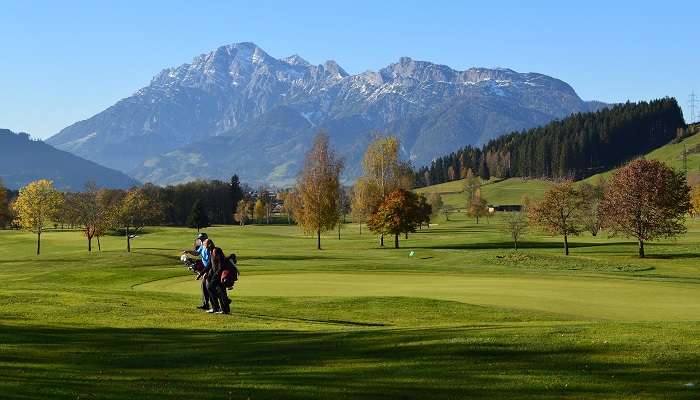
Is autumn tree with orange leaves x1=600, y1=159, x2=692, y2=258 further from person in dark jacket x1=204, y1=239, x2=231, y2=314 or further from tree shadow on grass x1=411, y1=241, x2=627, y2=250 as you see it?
person in dark jacket x1=204, y1=239, x2=231, y2=314

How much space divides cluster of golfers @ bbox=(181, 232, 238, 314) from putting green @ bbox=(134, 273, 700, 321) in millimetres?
9328

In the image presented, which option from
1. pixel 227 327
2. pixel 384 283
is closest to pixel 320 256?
pixel 384 283

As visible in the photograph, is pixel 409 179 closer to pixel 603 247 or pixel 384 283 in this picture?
pixel 603 247

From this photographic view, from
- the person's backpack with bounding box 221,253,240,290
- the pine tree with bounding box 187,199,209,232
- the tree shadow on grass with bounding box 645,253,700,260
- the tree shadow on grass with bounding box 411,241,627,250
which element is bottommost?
the tree shadow on grass with bounding box 645,253,700,260

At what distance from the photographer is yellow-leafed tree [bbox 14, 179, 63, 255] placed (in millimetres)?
103188

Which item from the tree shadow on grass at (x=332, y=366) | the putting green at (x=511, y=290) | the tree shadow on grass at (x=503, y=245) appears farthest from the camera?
the tree shadow on grass at (x=503, y=245)

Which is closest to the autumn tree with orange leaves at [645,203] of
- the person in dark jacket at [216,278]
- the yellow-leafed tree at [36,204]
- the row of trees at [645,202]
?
the row of trees at [645,202]

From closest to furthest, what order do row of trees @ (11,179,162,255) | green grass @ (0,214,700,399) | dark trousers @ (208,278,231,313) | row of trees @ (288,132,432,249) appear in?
green grass @ (0,214,700,399), dark trousers @ (208,278,231,313), row of trees @ (288,132,432,249), row of trees @ (11,179,162,255)

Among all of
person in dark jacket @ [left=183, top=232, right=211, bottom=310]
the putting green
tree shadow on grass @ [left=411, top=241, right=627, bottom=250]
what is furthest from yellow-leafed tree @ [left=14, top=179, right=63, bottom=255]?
person in dark jacket @ [left=183, top=232, right=211, bottom=310]

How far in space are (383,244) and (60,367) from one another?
95772 mm

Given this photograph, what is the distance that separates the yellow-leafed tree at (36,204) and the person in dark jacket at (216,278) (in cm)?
8220

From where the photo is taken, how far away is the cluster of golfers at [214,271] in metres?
28.1

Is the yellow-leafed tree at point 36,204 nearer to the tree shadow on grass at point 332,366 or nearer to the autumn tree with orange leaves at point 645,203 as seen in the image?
the autumn tree with orange leaves at point 645,203

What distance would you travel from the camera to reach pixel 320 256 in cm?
8119
